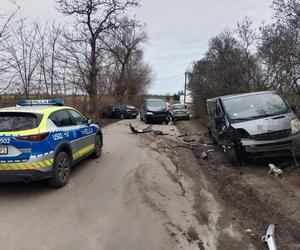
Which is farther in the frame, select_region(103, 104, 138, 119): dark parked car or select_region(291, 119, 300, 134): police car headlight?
select_region(103, 104, 138, 119): dark parked car

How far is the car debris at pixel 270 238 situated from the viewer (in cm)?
409

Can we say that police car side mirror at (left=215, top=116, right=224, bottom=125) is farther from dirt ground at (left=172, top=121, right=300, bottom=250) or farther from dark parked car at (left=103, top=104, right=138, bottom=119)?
dark parked car at (left=103, top=104, right=138, bottom=119)

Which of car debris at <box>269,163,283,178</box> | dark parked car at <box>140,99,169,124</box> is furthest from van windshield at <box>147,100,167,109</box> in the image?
car debris at <box>269,163,283,178</box>

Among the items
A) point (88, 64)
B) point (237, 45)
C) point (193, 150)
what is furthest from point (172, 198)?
point (88, 64)

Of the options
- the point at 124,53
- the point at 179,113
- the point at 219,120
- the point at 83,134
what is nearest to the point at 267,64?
the point at 219,120

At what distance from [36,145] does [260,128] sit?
207 inches

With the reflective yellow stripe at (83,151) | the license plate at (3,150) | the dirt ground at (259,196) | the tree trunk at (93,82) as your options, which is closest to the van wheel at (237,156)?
the dirt ground at (259,196)

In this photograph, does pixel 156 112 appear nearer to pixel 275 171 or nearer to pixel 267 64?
pixel 267 64

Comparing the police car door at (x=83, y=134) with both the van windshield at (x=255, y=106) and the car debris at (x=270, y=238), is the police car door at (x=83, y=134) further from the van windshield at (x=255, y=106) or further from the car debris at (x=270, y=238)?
the car debris at (x=270, y=238)

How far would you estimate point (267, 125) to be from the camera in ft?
26.0

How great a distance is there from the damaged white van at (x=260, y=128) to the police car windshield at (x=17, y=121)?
191 inches

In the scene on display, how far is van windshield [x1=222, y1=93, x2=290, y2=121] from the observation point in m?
Answer: 8.64

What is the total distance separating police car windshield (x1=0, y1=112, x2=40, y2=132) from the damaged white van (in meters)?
4.86

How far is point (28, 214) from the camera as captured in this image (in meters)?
5.24
